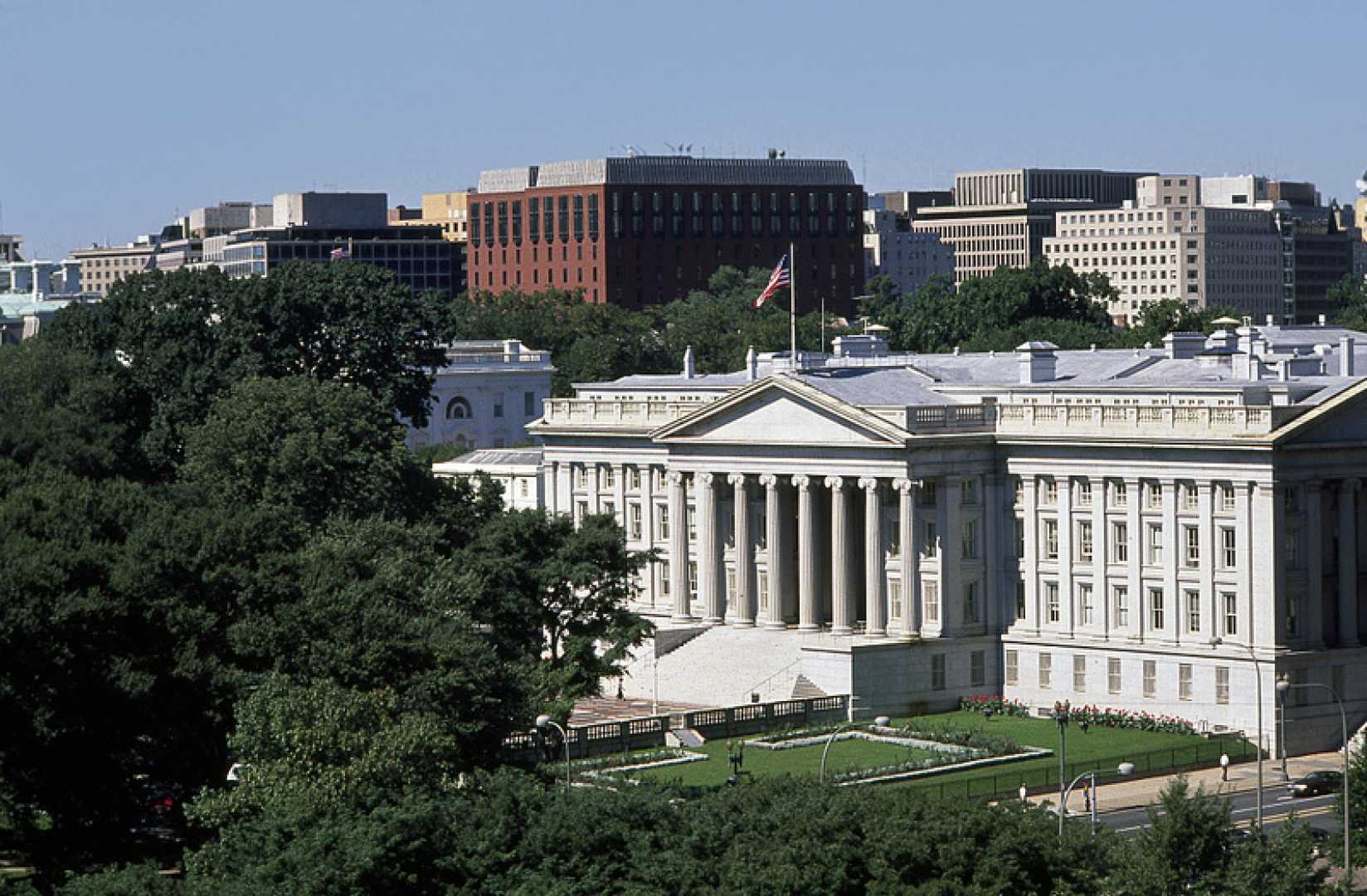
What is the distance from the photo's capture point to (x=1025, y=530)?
14362 cm

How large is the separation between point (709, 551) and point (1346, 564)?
108ft

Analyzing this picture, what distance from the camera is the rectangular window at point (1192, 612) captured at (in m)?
136

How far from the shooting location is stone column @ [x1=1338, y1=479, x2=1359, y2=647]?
442 feet

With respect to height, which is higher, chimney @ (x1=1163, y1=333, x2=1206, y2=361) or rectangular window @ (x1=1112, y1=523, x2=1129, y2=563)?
chimney @ (x1=1163, y1=333, x2=1206, y2=361)


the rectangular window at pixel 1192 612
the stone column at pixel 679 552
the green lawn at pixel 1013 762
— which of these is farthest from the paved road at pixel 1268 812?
the stone column at pixel 679 552

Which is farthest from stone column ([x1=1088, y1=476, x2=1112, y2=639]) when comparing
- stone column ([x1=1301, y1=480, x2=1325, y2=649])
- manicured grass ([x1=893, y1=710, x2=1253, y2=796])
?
stone column ([x1=1301, y1=480, x2=1325, y2=649])

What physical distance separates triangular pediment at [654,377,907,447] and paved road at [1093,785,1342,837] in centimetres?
2923

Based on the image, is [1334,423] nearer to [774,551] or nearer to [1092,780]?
[1092,780]

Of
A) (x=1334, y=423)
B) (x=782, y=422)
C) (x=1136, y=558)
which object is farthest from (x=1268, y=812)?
(x=782, y=422)

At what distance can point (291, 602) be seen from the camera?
10581 cm

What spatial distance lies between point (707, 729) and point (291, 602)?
30628mm

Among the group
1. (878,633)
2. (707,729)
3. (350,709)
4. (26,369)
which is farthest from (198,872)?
(26,369)

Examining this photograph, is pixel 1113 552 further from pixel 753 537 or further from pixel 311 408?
pixel 311 408

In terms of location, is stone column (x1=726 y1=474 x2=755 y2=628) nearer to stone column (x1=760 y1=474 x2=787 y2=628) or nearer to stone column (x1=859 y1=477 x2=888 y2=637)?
stone column (x1=760 y1=474 x2=787 y2=628)
